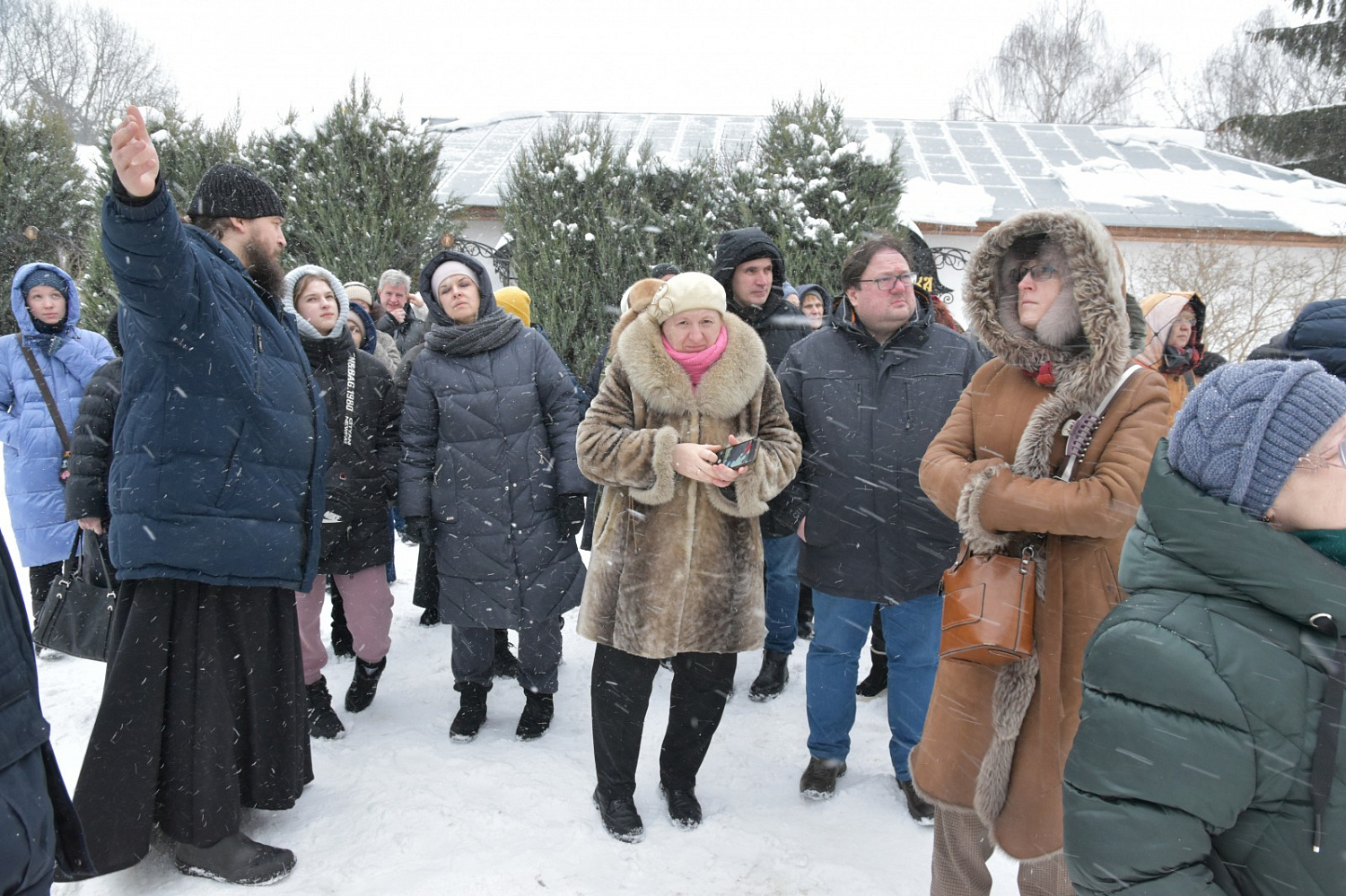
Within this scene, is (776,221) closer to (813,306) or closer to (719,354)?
(813,306)

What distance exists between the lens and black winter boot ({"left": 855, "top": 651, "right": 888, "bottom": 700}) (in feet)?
14.1

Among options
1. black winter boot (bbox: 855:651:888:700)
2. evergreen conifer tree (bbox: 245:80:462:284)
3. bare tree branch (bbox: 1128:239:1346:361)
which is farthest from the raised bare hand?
bare tree branch (bbox: 1128:239:1346:361)

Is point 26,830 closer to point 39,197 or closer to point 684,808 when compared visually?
point 684,808

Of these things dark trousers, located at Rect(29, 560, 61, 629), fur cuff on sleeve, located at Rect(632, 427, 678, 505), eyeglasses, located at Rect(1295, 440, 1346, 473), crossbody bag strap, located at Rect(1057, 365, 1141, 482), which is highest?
eyeglasses, located at Rect(1295, 440, 1346, 473)

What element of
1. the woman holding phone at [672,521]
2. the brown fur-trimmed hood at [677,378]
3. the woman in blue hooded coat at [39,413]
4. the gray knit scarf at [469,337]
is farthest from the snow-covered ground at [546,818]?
the gray knit scarf at [469,337]

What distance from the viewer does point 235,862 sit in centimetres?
272

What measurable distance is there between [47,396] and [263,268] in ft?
9.50

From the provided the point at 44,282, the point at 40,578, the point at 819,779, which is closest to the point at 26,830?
the point at 819,779

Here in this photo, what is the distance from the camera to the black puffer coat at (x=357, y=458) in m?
3.88

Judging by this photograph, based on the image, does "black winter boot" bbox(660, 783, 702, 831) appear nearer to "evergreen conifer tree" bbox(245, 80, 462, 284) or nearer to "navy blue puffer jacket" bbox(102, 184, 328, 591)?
"navy blue puffer jacket" bbox(102, 184, 328, 591)

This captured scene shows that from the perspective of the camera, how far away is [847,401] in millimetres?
3287

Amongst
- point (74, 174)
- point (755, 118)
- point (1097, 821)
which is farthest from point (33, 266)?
point (755, 118)

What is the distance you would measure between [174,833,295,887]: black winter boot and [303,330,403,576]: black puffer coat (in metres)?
1.37

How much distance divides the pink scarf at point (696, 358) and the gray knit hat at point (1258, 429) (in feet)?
5.93
